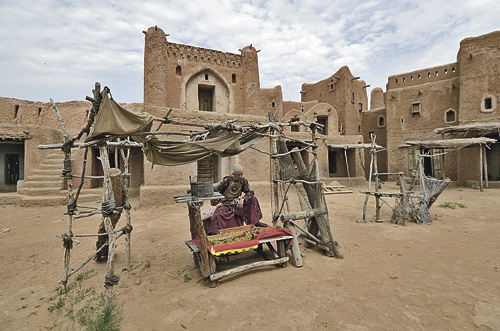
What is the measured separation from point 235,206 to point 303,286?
2143 millimetres

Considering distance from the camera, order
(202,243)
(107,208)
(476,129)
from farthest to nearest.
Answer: (476,129) < (202,243) < (107,208)

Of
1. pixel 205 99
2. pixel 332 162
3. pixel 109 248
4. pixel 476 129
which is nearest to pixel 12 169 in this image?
pixel 205 99

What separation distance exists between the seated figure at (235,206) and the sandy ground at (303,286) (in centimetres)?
76

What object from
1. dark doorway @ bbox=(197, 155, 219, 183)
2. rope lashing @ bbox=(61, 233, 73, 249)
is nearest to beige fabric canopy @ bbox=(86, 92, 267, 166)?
rope lashing @ bbox=(61, 233, 73, 249)

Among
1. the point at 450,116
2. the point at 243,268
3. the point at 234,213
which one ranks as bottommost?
the point at 243,268

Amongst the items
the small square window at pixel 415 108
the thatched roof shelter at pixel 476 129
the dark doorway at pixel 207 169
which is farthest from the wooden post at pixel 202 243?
the small square window at pixel 415 108

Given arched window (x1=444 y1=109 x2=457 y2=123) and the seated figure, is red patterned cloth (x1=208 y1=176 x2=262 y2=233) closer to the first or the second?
the seated figure

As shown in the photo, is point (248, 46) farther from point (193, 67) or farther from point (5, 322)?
point (5, 322)

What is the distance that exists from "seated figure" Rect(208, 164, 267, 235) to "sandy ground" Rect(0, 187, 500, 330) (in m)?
0.76

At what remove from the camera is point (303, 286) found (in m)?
3.78

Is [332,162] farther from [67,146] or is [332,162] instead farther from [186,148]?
[67,146]

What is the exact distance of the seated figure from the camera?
16.5ft

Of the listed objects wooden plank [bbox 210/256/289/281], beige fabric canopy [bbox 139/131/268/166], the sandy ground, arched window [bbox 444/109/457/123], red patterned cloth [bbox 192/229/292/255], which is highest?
arched window [bbox 444/109/457/123]

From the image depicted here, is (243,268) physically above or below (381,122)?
below
